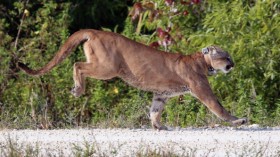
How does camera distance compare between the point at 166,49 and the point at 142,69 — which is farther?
the point at 166,49

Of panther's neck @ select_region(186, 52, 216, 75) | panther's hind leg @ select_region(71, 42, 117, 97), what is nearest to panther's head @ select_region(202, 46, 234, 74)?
panther's neck @ select_region(186, 52, 216, 75)

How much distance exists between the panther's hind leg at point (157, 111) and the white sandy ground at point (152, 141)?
420mm

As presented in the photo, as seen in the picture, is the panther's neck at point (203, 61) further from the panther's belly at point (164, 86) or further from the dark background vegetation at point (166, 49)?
the dark background vegetation at point (166, 49)

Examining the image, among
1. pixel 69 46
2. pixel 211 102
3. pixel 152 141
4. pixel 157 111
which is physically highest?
pixel 69 46

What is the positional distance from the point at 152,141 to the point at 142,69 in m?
1.95

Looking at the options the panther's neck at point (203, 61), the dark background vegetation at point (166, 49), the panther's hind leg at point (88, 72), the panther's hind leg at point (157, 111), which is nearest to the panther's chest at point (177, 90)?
the panther's hind leg at point (157, 111)

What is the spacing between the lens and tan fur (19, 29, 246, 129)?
13164 mm

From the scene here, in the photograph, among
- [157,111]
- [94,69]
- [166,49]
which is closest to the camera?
[94,69]

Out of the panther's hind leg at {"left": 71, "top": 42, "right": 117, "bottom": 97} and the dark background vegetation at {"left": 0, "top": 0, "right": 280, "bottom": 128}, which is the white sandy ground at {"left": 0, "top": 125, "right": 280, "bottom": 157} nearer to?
the panther's hind leg at {"left": 71, "top": 42, "right": 117, "bottom": 97}

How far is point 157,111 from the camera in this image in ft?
44.1

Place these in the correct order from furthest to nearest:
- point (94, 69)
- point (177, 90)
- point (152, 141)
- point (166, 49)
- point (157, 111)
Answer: point (166, 49) < point (157, 111) < point (177, 90) < point (94, 69) < point (152, 141)

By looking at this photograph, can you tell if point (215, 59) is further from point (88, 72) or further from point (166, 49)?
point (166, 49)

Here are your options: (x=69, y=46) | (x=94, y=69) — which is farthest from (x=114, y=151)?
(x=69, y=46)

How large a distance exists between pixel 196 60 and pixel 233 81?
3269 mm
